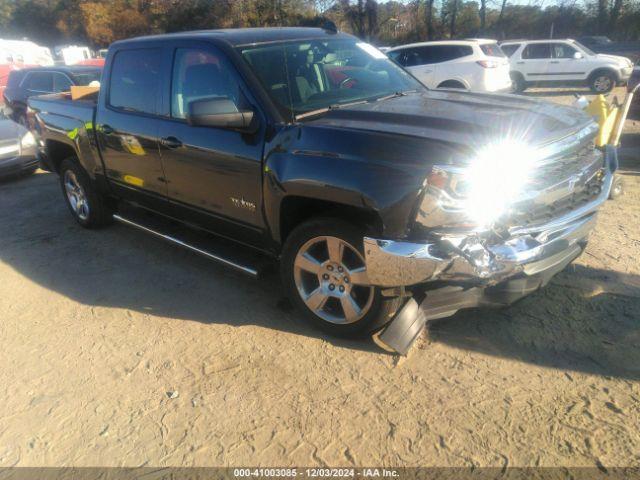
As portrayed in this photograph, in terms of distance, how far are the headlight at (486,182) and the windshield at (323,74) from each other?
1.22 m

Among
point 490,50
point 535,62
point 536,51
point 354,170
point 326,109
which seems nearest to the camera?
point 354,170

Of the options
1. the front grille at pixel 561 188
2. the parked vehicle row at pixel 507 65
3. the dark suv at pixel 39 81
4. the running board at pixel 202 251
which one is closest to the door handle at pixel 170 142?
the running board at pixel 202 251

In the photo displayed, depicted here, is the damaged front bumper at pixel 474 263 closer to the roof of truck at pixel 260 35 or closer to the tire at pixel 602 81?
the roof of truck at pixel 260 35

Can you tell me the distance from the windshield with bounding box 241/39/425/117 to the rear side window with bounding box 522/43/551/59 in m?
14.8

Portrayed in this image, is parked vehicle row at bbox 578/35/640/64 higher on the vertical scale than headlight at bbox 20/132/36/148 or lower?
lower

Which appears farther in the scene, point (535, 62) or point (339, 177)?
point (535, 62)

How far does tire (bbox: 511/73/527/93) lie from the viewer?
56.8 feet

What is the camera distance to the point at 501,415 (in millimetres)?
2699

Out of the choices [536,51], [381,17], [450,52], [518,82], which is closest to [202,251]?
[450,52]

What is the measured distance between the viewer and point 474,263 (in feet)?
8.93

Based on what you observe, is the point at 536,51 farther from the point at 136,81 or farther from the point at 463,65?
the point at 136,81

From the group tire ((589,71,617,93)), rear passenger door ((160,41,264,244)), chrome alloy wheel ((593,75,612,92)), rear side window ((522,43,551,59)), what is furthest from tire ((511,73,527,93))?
rear passenger door ((160,41,264,244))

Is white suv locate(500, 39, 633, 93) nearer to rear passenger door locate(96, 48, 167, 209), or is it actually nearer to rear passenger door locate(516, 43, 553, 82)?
rear passenger door locate(516, 43, 553, 82)

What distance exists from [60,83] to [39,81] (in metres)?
0.80
